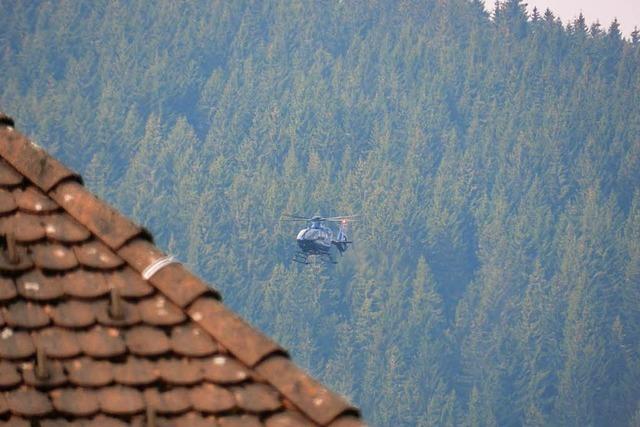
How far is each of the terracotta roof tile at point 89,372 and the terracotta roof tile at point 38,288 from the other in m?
0.17

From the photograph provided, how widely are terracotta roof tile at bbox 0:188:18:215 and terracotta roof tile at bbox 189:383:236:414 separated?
0.57m

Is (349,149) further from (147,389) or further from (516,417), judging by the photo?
(147,389)

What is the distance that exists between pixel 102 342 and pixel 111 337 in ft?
0.10

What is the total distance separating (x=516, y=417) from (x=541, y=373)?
8983 millimetres

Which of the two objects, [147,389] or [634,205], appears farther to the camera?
[634,205]

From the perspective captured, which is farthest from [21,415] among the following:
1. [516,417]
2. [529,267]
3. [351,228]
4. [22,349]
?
[529,267]

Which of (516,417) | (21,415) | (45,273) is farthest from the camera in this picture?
(516,417)

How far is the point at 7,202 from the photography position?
468cm

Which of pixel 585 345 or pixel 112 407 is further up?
pixel 585 345

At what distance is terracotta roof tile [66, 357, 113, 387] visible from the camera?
4441 millimetres

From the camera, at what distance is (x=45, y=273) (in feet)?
15.0

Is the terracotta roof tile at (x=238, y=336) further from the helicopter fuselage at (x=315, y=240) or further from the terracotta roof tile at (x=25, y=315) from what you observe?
the helicopter fuselage at (x=315, y=240)

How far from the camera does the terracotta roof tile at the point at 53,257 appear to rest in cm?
459

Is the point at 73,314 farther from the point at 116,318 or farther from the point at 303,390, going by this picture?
the point at 303,390
